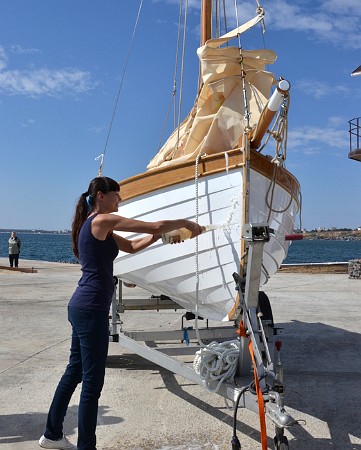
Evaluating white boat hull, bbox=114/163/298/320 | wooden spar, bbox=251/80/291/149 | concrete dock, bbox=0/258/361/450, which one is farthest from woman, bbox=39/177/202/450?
wooden spar, bbox=251/80/291/149

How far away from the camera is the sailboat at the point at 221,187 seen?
4.09m

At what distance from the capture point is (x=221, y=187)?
4.16 m

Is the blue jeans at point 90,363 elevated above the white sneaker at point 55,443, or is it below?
above

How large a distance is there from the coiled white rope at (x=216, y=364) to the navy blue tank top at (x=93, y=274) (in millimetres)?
1078

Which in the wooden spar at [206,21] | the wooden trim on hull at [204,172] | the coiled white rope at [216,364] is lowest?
the coiled white rope at [216,364]

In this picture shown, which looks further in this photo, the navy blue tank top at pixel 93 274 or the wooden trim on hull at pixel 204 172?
the wooden trim on hull at pixel 204 172

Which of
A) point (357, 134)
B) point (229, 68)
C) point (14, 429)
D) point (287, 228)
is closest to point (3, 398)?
point (14, 429)

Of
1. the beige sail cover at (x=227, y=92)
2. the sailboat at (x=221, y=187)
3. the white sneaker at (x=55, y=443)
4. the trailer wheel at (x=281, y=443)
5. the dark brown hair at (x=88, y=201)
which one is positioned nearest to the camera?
the trailer wheel at (x=281, y=443)

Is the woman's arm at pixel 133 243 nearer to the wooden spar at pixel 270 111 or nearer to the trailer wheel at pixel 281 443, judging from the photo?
the wooden spar at pixel 270 111

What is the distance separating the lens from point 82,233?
3.02 metres

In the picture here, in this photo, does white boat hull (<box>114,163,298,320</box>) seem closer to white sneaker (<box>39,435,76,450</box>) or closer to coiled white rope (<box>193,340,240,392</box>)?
Answer: coiled white rope (<box>193,340,240,392</box>)

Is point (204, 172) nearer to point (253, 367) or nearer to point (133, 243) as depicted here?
point (133, 243)

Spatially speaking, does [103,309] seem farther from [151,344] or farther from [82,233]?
[151,344]

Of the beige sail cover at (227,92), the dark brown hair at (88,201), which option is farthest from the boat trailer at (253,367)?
the beige sail cover at (227,92)
